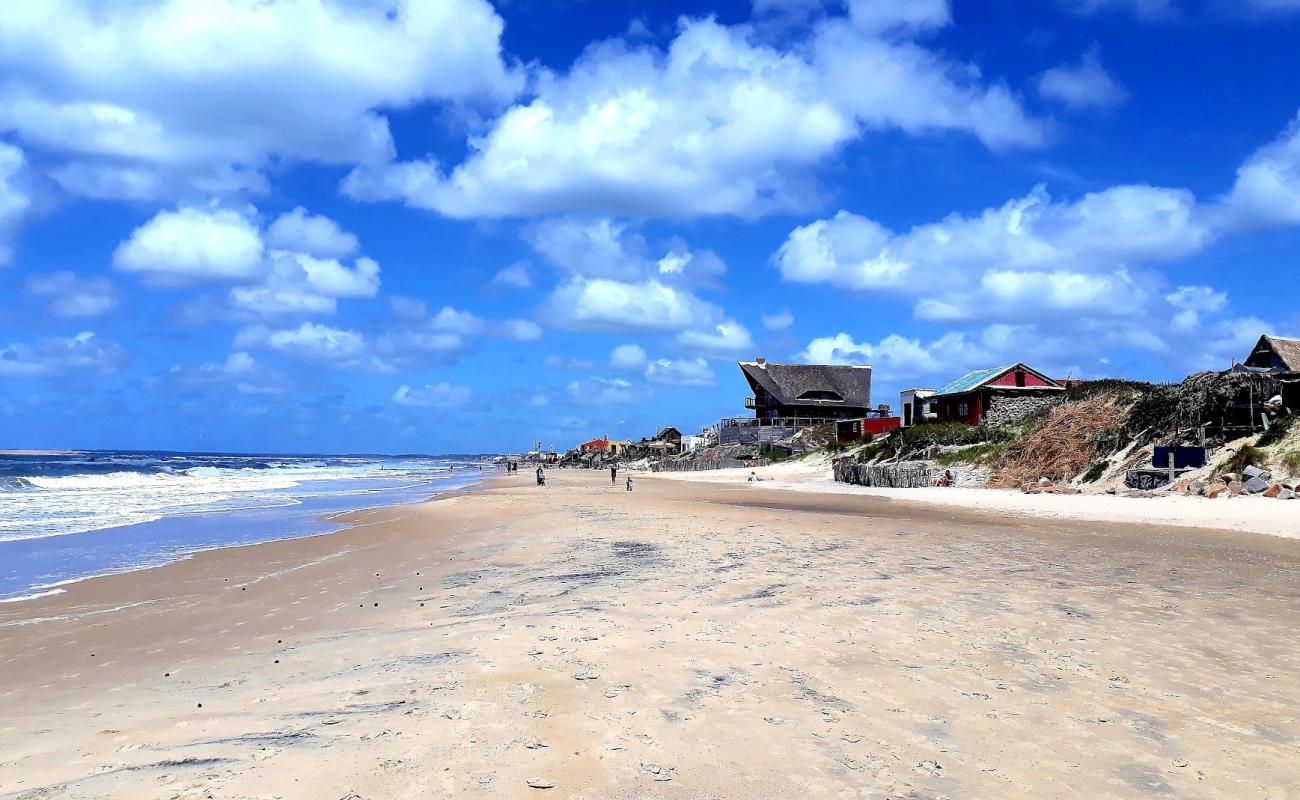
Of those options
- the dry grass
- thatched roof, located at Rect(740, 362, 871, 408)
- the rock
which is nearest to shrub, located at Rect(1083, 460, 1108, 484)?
the dry grass

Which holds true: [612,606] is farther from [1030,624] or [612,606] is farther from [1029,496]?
[1029,496]

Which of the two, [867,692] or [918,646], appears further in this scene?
[918,646]

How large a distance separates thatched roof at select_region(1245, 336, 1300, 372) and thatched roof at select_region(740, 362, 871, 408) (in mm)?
33010

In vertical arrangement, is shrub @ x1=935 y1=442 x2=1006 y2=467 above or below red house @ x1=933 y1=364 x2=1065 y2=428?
below

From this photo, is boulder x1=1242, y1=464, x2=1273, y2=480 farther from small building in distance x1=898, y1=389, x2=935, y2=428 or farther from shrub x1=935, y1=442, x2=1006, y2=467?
small building in distance x1=898, y1=389, x2=935, y2=428

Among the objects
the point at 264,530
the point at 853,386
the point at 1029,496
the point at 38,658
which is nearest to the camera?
the point at 38,658

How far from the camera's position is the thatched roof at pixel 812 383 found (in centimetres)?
6669

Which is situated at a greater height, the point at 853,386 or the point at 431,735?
the point at 853,386

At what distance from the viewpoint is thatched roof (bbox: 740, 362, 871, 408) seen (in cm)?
6669

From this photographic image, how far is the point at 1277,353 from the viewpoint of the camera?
3491 cm

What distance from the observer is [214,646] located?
7.32m

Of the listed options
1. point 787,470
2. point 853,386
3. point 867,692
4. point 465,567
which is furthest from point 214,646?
point 853,386

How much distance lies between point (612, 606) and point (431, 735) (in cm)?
374

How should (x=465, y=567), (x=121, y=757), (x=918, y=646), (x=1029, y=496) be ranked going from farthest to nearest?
(x=1029, y=496), (x=465, y=567), (x=918, y=646), (x=121, y=757)
